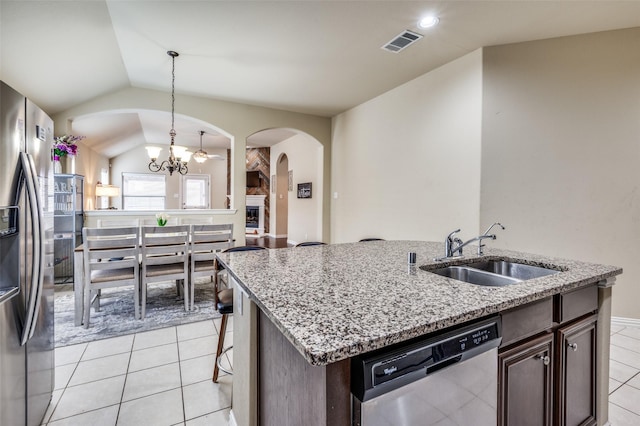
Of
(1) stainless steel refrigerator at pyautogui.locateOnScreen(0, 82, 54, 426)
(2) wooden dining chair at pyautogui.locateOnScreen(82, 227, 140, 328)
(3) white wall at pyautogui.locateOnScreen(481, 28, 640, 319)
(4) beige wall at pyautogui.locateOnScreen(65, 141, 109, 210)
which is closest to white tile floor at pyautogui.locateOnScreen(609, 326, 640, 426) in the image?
(3) white wall at pyautogui.locateOnScreen(481, 28, 640, 319)

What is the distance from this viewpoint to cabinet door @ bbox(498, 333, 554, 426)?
3.71 ft

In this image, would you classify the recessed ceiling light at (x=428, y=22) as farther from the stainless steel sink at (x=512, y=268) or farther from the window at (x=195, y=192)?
the window at (x=195, y=192)

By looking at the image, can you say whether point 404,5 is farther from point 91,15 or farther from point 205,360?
point 205,360

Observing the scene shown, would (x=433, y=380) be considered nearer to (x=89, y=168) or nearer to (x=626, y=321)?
(x=626, y=321)

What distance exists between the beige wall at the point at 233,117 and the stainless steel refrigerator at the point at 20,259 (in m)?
3.17

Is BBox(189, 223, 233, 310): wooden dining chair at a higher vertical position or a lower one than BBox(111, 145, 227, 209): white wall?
lower

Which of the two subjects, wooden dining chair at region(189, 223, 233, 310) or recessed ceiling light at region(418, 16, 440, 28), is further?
wooden dining chair at region(189, 223, 233, 310)

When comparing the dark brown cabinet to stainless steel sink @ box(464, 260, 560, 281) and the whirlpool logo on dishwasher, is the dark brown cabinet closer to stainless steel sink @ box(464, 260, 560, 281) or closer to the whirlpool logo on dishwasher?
stainless steel sink @ box(464, 260, 560, 281)

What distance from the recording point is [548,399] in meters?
1.29

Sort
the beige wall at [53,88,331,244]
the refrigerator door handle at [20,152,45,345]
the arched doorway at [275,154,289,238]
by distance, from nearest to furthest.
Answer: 1. the refrigerator door handle at [20,152,45,345]
2. the beige wall at [53,88,331,244]
3. the arched doorway at [275,154,289,238]

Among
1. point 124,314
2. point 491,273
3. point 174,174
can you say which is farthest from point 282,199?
point 491,273

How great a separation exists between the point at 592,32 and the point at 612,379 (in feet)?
10.4

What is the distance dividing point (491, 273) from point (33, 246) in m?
2.34

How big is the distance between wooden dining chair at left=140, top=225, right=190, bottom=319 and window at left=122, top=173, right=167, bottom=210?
689 centimetres
